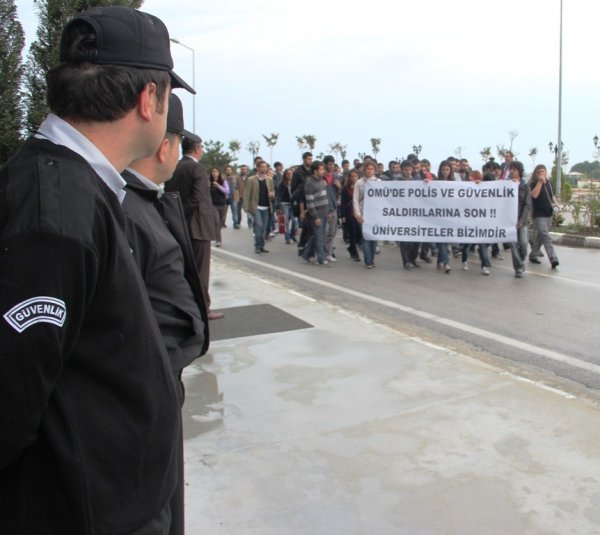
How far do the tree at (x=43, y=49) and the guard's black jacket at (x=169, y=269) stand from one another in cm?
284

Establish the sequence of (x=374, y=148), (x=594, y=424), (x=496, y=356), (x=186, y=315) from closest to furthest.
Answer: (x=186, y=315)
(x=594, y=424)
(x=496, y=356)
(x=374, y=148)

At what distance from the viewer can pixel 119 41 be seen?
1.39 m

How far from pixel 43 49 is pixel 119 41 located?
3.78 m

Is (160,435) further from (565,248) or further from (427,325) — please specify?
(565,248)

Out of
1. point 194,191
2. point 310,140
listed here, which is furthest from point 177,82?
point 310,140

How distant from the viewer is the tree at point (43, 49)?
182 inches

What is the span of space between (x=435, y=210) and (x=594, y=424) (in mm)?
7490

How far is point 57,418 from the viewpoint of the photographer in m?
1.20

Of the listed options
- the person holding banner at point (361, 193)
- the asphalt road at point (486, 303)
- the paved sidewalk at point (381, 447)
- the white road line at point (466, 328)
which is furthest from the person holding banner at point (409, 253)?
the paved sidewalk at point (381, 447)

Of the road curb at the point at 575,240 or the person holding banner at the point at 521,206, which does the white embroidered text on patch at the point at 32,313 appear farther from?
the road curb at the point at 575,240

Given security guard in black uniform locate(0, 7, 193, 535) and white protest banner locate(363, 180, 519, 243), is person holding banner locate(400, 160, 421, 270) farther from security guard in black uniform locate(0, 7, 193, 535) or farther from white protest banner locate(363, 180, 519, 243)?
security guard in black uniform locate(0, 7, 193, 535)

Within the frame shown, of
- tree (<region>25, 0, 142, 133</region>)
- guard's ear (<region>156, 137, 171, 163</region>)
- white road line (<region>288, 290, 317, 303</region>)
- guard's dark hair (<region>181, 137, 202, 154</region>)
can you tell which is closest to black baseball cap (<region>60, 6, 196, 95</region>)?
guard's ear (<region>156, 137, 171, 163</region>)

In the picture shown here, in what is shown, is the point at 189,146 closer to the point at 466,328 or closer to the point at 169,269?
the point at 466,328

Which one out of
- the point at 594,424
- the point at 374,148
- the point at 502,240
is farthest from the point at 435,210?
the point at 374,148
